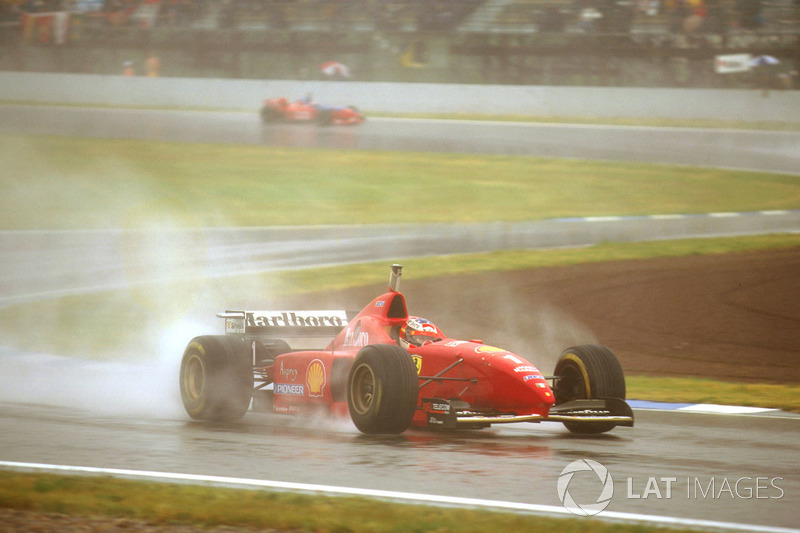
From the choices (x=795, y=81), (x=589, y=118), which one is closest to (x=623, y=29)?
(x=589, y=118)

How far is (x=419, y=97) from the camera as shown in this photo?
33.5 metres

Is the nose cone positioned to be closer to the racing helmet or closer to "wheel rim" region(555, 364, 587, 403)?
"wheel rim" region(555, 364, 587, 403)

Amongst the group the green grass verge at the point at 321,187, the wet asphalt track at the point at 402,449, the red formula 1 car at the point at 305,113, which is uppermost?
the red formula 1 car at the point at 305,113

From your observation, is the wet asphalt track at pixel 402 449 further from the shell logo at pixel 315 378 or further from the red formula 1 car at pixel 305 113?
the red formula 1 car at pixel 305 113

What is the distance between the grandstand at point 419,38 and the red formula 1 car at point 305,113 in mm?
2251

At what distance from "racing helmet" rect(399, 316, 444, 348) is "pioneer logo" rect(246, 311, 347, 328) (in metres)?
1.68

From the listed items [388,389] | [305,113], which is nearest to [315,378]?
[388,389]

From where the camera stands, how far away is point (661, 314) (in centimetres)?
1500

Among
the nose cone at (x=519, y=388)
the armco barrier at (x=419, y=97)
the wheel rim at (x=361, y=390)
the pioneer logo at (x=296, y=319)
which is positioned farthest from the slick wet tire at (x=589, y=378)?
the armco barrier at (x=419, y=97)

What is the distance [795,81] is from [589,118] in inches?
237

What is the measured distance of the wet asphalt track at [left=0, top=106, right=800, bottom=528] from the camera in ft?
19.8

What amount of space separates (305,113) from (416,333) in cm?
2442

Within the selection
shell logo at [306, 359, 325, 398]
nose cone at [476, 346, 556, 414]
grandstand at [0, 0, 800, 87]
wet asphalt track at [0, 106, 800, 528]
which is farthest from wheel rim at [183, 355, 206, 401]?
grandstand at [0, 0, 800, 87]

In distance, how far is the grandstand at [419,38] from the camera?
3078 centimetres
